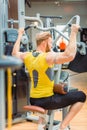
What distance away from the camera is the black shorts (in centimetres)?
301

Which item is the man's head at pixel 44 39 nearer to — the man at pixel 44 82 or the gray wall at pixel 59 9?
the man at pixel 44 82

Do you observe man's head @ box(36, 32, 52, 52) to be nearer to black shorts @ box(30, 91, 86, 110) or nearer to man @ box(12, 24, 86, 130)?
man @ box(12, 24, 86, 130)

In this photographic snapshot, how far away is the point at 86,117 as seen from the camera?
446 cm

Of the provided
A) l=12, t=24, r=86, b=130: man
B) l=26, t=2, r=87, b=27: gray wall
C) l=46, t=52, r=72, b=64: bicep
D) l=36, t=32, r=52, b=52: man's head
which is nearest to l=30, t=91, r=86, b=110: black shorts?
l=12, t=24, r=86, b=130: man

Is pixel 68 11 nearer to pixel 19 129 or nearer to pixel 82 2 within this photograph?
pixel 82 2

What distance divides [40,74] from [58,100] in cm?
34

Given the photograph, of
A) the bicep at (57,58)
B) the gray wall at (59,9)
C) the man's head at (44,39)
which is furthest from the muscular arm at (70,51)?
the gray wall at (59,9)

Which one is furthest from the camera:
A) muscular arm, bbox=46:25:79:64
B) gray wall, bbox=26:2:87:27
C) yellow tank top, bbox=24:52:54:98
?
gray wall, bbox=26:2:87:27

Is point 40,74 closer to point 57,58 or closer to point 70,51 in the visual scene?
point 57,58

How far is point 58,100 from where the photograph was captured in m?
3.03

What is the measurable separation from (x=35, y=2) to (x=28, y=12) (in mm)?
617

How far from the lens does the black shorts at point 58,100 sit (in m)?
3.01

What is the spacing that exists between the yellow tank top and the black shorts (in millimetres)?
53

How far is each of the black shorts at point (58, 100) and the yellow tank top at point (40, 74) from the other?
0.17ft
